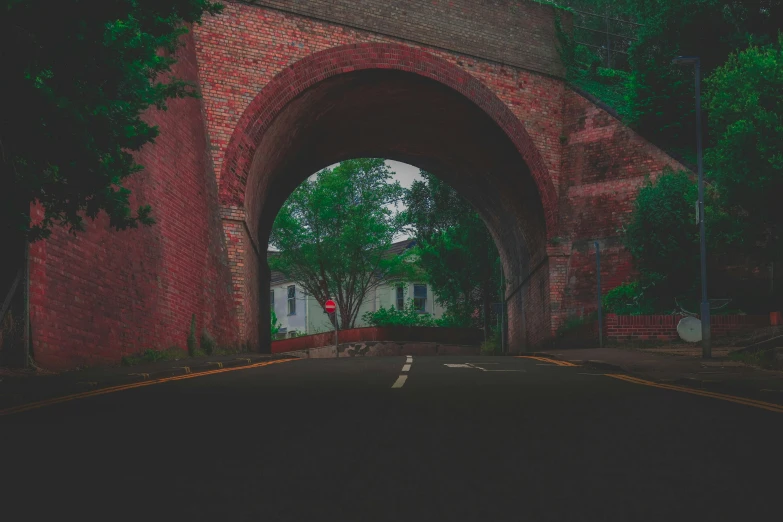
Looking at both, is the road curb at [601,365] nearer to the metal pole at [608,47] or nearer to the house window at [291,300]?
the metal pole at [608,47]

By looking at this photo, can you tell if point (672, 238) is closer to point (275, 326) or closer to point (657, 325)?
point (657, 325)

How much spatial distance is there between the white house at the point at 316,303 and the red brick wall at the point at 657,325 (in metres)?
34.6

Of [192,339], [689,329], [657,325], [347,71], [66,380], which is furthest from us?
[347,71]

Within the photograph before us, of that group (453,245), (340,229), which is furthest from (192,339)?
(340,229)

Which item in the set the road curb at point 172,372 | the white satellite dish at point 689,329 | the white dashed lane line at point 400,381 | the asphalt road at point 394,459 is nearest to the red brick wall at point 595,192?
the white satellite dish at point 689,329

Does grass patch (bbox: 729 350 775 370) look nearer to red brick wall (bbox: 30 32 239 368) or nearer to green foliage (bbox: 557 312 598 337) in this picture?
green foliage (bbox: 557 312 598 337)

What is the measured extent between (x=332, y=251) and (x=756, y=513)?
43354 mm

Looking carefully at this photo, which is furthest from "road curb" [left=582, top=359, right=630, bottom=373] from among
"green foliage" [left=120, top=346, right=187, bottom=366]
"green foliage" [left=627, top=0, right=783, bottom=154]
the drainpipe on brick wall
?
"green foliage" [left=627, top=0, right=783, bottom=154]

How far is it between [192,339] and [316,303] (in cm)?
4529

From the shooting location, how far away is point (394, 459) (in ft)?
17.5

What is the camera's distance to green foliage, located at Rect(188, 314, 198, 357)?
64.6 feet

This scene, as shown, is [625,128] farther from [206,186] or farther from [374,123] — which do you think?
[206,186]

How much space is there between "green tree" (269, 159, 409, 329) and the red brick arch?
21115 millimetres

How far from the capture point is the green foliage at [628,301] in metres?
24.6
